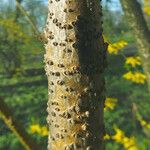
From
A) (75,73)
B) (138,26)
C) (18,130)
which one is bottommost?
(18,130)

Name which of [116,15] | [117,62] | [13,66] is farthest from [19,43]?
[116,15]

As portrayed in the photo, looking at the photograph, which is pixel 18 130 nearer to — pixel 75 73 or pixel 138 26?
pixel 75 73

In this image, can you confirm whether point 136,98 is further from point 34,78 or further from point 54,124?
point 54,124

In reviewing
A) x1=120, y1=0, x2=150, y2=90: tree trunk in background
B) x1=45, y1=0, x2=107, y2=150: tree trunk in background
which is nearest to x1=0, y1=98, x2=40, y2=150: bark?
x1=45, y1=0, x2=107, y2=150: tree trunk in background

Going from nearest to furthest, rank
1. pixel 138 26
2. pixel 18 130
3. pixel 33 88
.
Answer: pixel 18 130 < pixel 138 26 < pixel 33 88

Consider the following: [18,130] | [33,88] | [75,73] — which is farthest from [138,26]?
[33,88]

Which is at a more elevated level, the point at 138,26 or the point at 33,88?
the point at 138,26

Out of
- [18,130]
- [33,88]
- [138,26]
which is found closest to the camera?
[18,130]
